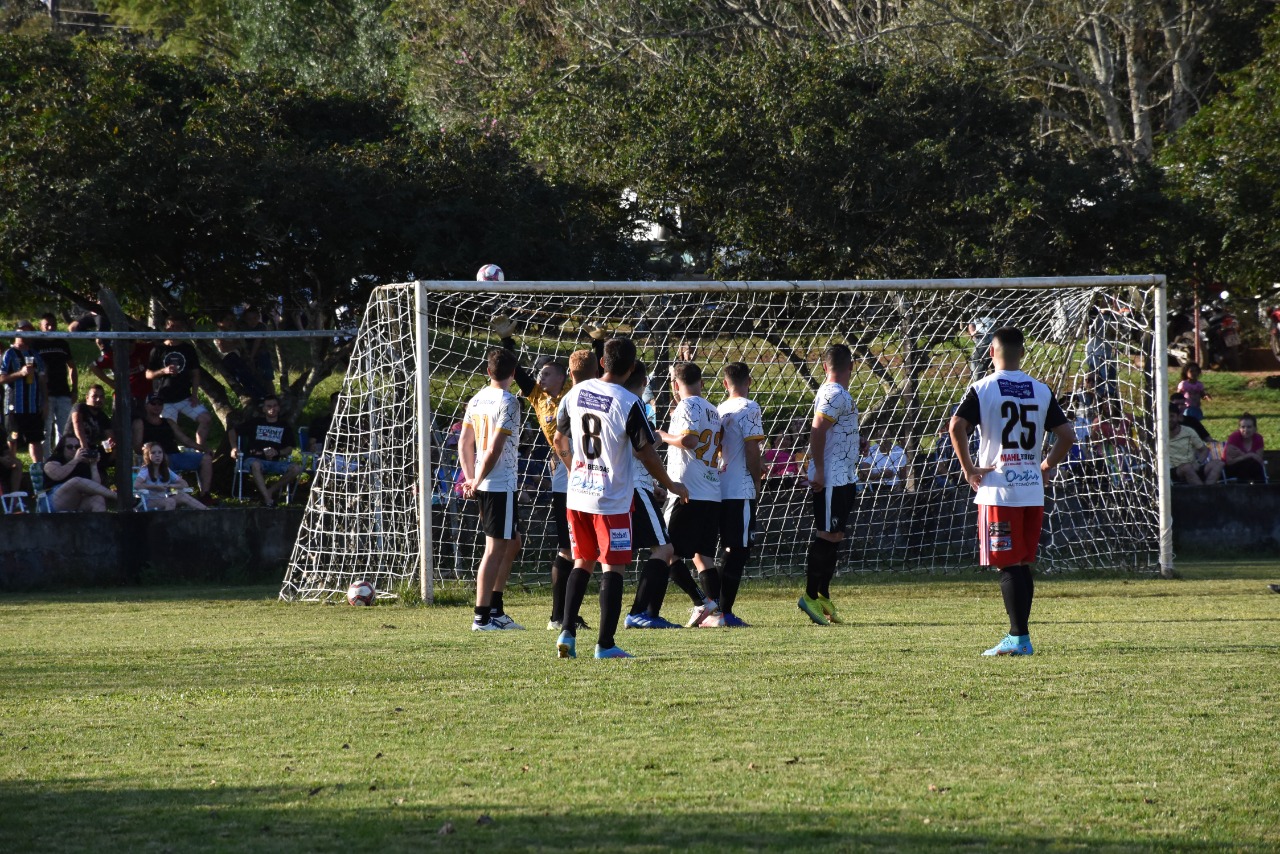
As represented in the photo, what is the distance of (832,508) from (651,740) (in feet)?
15.7

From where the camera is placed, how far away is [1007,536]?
8180 millimetres

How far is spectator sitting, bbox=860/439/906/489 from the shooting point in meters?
14.8

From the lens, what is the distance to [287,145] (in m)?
17.6

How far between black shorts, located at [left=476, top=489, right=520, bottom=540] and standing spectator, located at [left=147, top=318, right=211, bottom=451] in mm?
7968

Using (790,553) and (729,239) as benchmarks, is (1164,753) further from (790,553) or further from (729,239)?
(729,239)

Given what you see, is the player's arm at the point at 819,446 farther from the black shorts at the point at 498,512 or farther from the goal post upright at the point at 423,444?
the goal post upright at the point at 423,444

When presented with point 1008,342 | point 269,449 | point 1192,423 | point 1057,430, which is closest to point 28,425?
point 269,449

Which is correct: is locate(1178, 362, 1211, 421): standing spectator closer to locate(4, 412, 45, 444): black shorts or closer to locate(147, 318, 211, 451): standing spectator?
locate(147, 318, 211, 451): standing spectator

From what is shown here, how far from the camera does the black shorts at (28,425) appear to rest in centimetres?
1606

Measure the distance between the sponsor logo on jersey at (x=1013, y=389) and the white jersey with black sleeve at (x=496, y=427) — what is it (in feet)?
10.7

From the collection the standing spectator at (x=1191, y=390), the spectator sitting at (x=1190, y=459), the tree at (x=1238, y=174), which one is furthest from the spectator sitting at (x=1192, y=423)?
the tree at (x=1238, y=174)

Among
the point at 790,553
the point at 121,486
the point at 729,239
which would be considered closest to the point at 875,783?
the point at 790,553

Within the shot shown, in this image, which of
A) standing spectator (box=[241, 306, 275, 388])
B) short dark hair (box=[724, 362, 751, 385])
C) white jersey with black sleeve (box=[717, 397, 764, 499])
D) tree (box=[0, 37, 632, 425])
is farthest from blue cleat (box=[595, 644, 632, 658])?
standing spectator (box=[241, 306, 275, 388])

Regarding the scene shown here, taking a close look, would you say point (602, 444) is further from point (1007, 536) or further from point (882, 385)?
point (882, 385)
